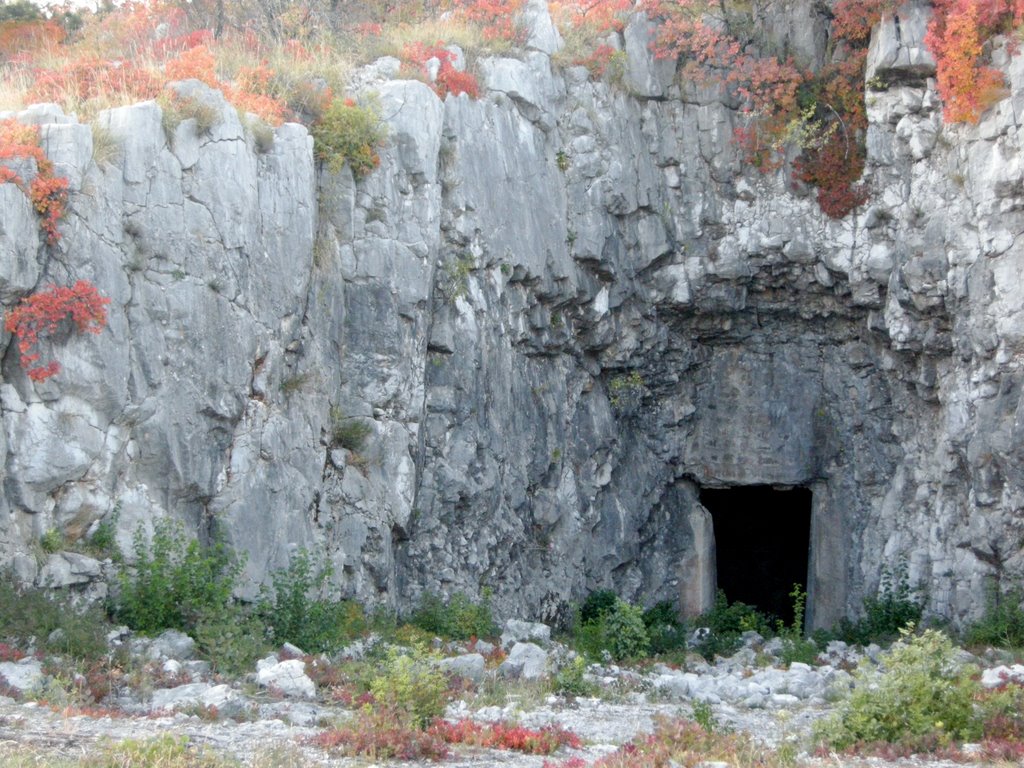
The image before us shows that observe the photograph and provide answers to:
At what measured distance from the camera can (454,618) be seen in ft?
53.4

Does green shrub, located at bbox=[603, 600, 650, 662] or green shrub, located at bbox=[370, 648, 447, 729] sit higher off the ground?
green shrub, located at bbox=[370, 648, 447, 729]

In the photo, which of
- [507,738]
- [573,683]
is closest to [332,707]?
[507,738]

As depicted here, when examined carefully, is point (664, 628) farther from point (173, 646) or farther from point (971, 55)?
point (971, 55)

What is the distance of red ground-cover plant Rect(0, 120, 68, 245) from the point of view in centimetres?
1249

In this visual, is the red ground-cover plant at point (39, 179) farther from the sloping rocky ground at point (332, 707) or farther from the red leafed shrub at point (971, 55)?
the red leafed shrub at point (971, 55)

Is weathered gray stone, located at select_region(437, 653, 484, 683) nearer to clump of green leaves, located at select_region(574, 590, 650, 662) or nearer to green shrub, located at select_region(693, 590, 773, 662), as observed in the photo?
clump of green leaves, located at select_region(574, 590, 650, 662)

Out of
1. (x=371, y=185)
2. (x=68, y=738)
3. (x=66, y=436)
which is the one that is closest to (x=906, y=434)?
(x=371, y=185)

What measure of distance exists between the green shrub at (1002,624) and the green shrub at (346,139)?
11.3 metres

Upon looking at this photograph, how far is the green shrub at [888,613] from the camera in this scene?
63.2 ft

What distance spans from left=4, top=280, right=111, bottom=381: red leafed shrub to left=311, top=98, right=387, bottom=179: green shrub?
4.57 meters

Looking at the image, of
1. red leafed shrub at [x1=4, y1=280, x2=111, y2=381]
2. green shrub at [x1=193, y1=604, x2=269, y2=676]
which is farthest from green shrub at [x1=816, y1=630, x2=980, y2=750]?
red leafed shrub at [x1=4, y1=280, x2=111, y2=381]

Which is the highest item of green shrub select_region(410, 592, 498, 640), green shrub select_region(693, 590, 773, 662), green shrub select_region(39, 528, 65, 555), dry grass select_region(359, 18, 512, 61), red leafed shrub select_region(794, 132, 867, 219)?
dry grass select_region(359, 18, 512, 61)

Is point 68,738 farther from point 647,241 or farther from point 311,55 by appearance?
point 647,241

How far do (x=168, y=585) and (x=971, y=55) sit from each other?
46.9 ft
